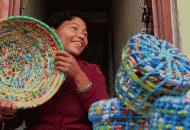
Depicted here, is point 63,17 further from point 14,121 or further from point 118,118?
point 118,118

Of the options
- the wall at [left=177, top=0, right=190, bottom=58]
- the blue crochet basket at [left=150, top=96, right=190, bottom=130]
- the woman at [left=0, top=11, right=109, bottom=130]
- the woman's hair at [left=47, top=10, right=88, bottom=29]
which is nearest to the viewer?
the blue crochet basket at [left=150, top=96, right=190, bottom=130]

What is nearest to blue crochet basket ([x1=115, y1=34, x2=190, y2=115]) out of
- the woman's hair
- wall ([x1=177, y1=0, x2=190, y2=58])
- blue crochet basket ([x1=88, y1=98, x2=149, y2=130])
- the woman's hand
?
blue crochet basket ([x1=88, y1=98, x2=149, y2=130])

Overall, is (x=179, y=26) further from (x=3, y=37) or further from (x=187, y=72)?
(x=3, y=37)

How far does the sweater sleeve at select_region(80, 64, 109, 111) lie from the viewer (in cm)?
83

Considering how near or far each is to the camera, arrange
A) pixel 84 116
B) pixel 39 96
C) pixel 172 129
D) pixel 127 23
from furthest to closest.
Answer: pixel 127 23 → pixel 84 116 → pixel 39 96 → pixel 172 129

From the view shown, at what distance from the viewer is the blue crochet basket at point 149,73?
0.42 meters

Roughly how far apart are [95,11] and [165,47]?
264 centimetres

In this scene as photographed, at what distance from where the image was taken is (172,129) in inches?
15.7

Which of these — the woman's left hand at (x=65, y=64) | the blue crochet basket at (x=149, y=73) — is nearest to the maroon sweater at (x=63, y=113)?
the woman's left hand at (x=65, y=64)

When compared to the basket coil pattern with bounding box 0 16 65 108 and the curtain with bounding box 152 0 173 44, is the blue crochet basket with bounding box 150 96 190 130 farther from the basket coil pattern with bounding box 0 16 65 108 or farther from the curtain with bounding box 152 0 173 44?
the curtain with bounding box 152 0 173 44

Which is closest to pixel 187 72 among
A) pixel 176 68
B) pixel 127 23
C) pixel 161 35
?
pixel 176 68

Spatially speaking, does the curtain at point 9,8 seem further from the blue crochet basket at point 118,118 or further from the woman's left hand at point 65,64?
the blue crochet basket at point 118,118

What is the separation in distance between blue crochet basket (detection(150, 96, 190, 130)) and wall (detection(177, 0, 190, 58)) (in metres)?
0.60

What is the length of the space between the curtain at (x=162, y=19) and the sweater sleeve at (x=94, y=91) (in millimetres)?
316
